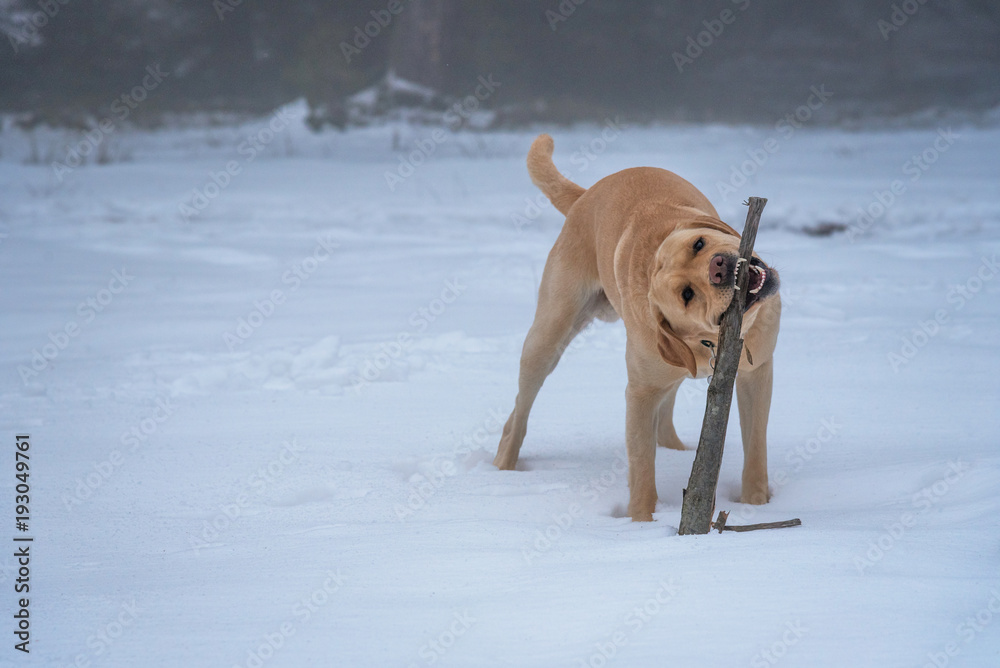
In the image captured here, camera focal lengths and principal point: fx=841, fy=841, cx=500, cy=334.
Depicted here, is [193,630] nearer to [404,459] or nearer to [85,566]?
[85,566]

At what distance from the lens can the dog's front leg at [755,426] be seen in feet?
8.95

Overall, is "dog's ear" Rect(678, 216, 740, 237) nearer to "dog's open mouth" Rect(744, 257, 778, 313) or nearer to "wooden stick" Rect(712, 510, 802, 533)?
"dog's open mouth" Rect(744, 257, 778, 313)

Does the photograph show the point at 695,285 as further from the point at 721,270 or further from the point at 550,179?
the point at 550,179

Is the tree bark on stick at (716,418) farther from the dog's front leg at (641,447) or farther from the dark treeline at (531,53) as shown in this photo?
the dark treeline at (531,53)

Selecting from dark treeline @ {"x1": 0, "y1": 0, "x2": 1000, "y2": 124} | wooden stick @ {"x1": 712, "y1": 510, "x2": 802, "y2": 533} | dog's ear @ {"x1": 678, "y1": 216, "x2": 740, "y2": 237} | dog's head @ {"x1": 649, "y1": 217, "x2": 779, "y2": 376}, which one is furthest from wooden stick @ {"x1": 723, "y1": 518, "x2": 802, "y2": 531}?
dark treeline @ {"x1": 0, "y1": 0, "x2": 1000, "y2": 124}

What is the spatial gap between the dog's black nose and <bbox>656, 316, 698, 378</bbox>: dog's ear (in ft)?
1.03

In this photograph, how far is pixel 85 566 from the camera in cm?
227

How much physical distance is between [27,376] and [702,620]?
4174mm

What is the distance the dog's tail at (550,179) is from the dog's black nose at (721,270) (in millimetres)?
1722

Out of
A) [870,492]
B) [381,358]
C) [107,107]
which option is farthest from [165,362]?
[107,107]

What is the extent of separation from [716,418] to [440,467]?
56.6 inches

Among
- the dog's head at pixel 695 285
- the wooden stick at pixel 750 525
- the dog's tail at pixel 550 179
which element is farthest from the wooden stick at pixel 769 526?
the dog's tail at pixel 550 179

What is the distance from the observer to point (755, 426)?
9.10ft

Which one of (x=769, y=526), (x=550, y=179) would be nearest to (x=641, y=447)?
(x=769, y=526)
